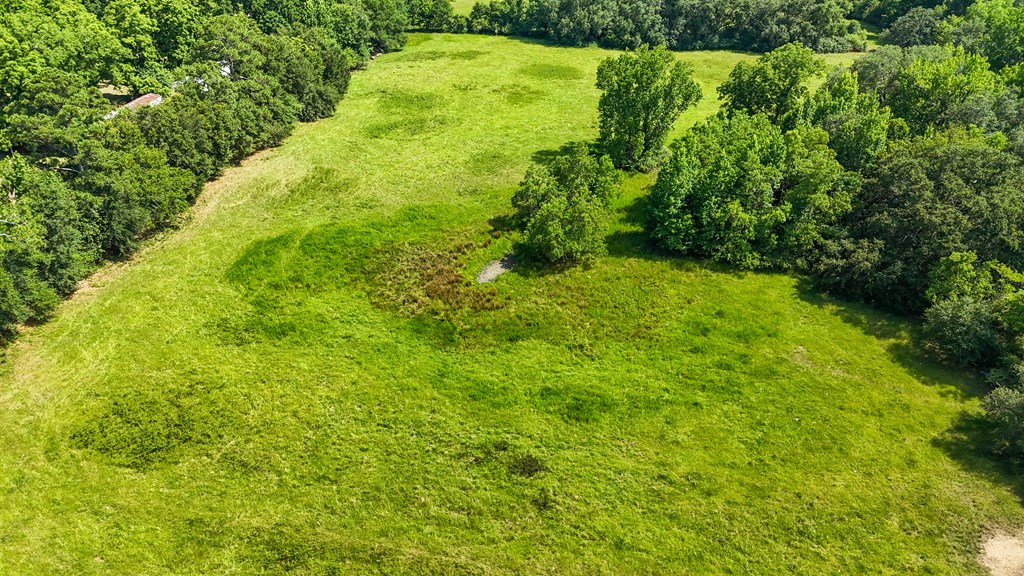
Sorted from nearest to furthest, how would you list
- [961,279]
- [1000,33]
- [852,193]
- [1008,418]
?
[1008,418] → [961,279] → [852,193] → [1000,33]

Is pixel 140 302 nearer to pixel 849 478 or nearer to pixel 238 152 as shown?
pixel 238 152

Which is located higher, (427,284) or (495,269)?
(495,269)

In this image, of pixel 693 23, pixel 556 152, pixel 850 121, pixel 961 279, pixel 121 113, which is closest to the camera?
pixel 961 279

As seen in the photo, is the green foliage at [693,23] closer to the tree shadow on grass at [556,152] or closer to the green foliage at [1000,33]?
the green foliage at [1000,33]

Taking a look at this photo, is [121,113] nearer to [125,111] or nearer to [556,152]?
[125,111]

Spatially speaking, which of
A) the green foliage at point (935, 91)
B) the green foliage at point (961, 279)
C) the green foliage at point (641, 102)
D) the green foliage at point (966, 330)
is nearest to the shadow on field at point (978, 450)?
the green foliage at point (966, 330)

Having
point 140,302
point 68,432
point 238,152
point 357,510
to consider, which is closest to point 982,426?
point 357,510

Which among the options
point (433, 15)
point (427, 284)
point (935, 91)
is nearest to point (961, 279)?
point (935, 91)
